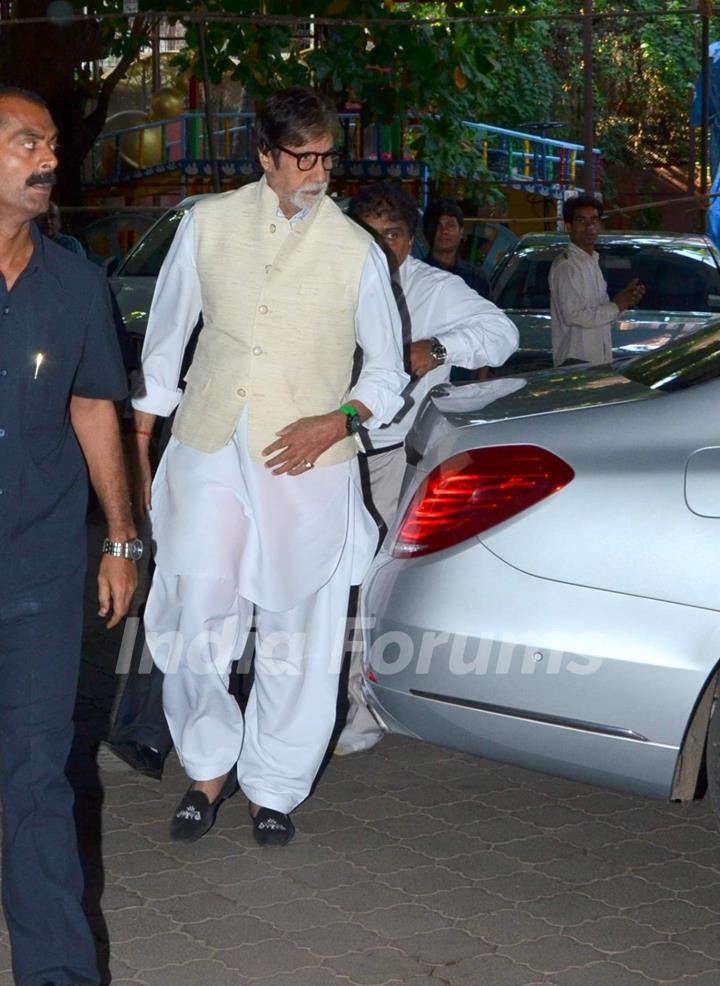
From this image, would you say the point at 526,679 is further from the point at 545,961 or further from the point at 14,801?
the point at 14,801

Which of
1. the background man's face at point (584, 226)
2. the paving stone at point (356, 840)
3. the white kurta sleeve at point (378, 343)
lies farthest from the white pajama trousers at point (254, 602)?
the background man's face at point (584, 226)

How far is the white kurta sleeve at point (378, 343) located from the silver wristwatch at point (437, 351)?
0.64 m

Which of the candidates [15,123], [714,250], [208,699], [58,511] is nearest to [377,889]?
[208,699]

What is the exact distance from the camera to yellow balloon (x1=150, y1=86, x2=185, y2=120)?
2709 cm

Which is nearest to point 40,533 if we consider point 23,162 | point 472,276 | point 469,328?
point 23,162

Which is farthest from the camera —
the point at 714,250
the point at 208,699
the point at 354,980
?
the point at 714,250

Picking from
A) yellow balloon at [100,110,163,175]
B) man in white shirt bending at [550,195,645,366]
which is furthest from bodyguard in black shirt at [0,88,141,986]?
yellow balloon at [100,110,163,175]

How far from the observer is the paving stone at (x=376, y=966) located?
3.60 meters

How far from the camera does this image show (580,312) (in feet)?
29.5

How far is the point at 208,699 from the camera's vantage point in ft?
14.7

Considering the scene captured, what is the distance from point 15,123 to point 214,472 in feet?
4.69

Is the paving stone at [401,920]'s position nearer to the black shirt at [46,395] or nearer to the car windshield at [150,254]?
the black shirt at [46,395]

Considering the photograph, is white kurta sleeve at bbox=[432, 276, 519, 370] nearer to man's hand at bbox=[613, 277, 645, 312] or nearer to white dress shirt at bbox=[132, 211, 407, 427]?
white dress shirt at bbox=[132, 211, 407, 427]

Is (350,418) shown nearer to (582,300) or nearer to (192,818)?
(192,818)
